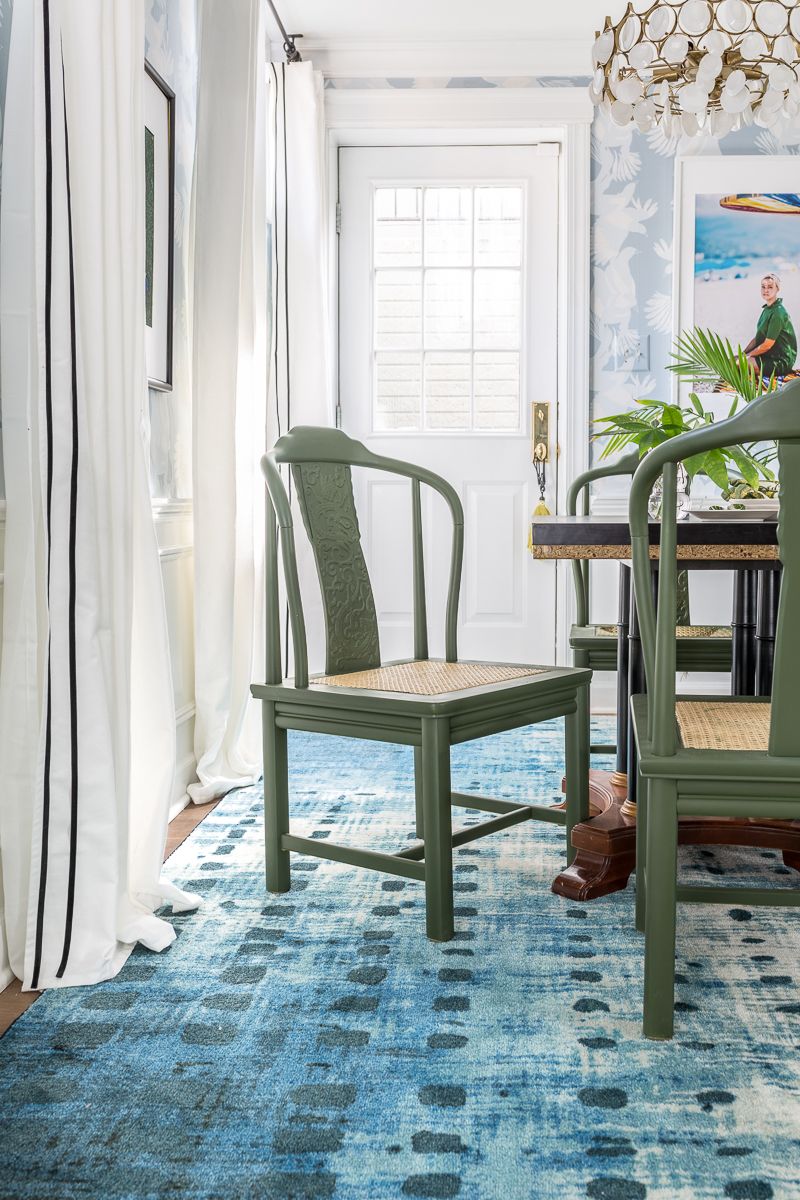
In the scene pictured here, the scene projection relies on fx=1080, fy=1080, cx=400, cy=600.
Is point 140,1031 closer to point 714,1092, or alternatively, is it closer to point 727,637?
point 714,1092

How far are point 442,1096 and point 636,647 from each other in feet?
3.68

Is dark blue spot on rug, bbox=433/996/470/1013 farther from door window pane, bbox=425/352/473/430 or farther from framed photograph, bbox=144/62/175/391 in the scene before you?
door window pane, bbox=425/352/473/430

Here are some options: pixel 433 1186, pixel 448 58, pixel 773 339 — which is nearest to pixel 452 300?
pixel 448 58

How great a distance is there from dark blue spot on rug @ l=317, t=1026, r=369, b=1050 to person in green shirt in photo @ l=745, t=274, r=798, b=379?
11.2 ft

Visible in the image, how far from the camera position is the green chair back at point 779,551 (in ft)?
4.34

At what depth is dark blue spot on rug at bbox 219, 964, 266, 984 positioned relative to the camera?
5.63 ft

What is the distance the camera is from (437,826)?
6.06 ft

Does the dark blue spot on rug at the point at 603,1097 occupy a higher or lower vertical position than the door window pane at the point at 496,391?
lower

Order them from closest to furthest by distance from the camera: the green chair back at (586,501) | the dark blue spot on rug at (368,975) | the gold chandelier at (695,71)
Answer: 1. the dark blue spot on rug at (368,975)
2. the gold chandelier at (695,71)
3. the green chair back at (586,501)

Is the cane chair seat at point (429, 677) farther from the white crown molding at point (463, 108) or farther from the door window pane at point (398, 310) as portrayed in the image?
the white crown molding at point (463, 108)

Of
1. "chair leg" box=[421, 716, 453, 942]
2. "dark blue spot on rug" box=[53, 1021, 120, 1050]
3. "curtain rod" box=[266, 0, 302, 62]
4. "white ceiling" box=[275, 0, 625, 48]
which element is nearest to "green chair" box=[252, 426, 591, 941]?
"chair leg" box=[421, 716, 453, 942]

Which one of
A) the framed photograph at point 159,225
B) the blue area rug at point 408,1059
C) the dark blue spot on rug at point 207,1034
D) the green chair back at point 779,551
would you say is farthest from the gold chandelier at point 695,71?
the dark blue spot on rug at point 207,1034

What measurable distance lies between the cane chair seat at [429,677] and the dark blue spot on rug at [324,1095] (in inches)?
28.4

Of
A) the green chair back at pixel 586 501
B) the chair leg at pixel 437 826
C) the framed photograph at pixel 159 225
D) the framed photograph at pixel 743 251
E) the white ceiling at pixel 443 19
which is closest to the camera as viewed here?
the chair leg at pixel 437 826
